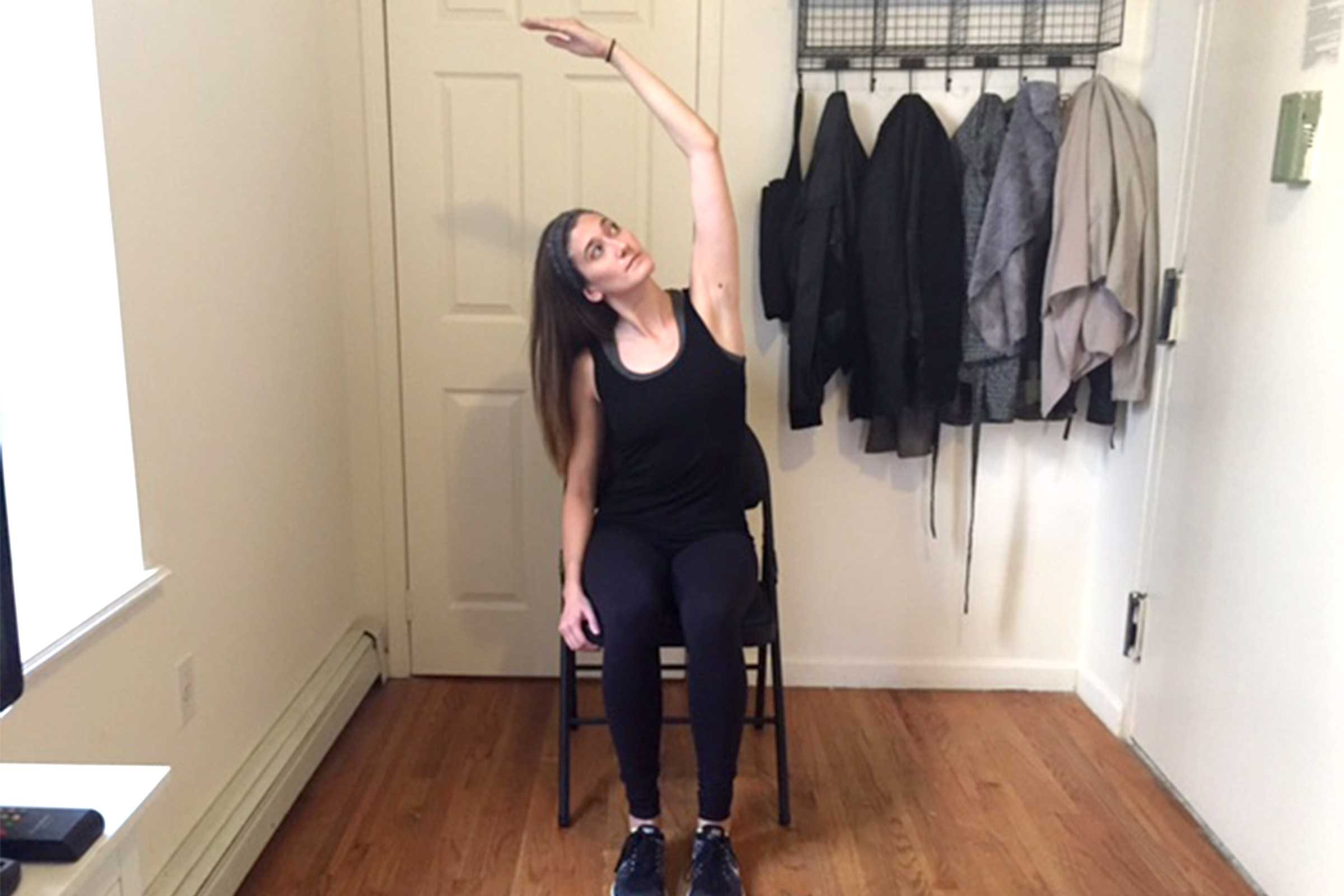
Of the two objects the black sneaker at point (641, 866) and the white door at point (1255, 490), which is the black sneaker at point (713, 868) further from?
the white door at point (1255, 490)

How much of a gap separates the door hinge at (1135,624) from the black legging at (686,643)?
0.98 metres

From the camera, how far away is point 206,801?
1898mm

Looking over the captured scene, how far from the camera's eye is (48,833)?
2.94 ft

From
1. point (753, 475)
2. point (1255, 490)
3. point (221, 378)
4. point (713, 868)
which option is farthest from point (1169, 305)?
point (221, 378)

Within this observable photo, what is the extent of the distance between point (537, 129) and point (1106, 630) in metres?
1.79

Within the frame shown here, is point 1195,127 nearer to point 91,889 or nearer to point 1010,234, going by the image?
point 1010,234

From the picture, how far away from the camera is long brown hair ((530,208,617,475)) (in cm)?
192

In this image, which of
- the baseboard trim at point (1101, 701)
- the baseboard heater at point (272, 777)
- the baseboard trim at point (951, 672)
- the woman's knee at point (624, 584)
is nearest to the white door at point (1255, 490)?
the baseboard trim at point (1101, 701)

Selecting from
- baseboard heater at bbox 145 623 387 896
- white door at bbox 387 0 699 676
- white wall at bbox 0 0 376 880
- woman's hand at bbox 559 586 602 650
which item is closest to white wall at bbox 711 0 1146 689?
white door at bbox 387 0 699 676

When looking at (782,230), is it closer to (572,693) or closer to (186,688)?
(572,693)

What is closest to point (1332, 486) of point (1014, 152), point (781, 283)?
point (1014, 152)

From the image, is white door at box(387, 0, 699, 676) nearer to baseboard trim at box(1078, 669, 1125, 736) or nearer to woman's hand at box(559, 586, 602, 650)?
woman's hand at box(559, 586, 602, 650)

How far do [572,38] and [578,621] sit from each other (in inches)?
41.1

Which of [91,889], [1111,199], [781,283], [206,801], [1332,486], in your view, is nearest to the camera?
[91,889]
